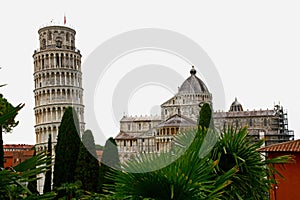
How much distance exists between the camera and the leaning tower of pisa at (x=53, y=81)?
1604 inches

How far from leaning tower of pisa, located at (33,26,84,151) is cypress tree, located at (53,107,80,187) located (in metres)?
17.9

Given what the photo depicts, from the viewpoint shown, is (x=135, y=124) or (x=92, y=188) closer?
(x=92, y=188)

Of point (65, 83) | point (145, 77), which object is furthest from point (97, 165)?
point (65, 83)

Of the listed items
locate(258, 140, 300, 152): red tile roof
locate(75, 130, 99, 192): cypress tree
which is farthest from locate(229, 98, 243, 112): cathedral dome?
locate(258, 140, 300, 152): red tile roof

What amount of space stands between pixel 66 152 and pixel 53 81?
67.4ft

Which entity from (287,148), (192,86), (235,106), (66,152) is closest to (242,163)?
(287,148)

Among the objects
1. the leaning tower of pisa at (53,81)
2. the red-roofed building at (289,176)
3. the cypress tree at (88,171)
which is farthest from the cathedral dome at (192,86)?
the red-roofed building at (289,176)

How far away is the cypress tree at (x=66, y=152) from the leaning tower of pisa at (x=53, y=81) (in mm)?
17901

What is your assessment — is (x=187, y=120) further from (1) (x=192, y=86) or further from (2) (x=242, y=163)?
(2) (x=242, y=163)

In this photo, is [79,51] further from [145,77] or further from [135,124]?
[145,77]

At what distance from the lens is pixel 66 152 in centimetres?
2186

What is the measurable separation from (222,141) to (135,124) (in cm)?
6249

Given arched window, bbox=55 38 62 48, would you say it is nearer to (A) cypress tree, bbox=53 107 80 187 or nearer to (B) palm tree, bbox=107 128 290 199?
(A) cypress tree, bbox=53 107 80 187

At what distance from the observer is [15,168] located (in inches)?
104
